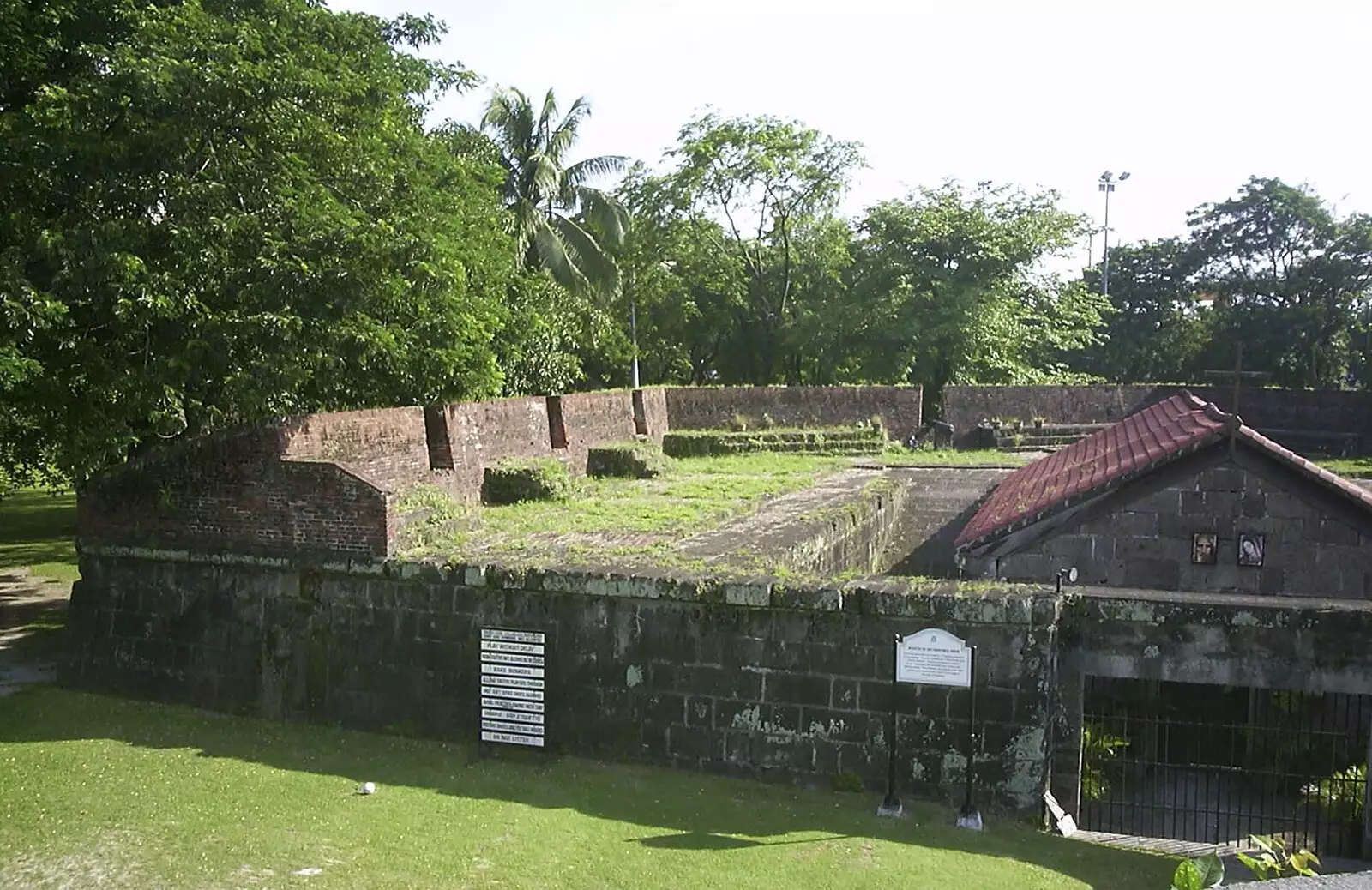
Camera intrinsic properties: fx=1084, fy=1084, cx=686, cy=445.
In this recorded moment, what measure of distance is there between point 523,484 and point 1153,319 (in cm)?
2787

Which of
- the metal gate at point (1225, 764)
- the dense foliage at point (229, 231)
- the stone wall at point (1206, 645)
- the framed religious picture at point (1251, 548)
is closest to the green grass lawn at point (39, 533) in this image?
the dense foliage at point (229, 231)

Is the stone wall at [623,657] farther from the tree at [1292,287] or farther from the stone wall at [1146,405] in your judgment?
the tree at [1292,287]

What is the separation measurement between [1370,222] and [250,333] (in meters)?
29.1

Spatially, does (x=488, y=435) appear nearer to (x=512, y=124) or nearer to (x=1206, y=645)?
(x=1206, y=645)

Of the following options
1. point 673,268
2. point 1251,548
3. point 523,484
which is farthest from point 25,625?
point 673,268

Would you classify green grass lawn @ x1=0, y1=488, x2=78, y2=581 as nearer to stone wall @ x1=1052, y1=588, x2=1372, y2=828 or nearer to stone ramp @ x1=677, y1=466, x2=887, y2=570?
stone ramp @ x1=677, y1=466, x2=887, y2=570

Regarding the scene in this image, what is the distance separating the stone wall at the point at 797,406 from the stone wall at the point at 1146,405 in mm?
849

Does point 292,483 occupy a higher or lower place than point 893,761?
higher

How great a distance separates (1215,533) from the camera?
7711 mm

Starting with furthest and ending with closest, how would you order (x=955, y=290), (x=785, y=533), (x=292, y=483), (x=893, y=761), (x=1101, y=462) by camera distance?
(x=955, y=290) < (x=785, y=533) < (x=1101, y=462) < (x=292, y=483) < (x=893, y=761)

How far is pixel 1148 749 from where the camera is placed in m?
7.06

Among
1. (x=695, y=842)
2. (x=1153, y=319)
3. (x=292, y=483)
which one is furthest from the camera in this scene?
(x=1153, y=319)

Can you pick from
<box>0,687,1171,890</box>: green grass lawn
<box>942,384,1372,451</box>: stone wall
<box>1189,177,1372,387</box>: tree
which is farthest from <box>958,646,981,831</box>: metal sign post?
<box>1189,177,1372,387</box>: tree

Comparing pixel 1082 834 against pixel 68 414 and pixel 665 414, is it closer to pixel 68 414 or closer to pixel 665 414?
pixel 68 414
